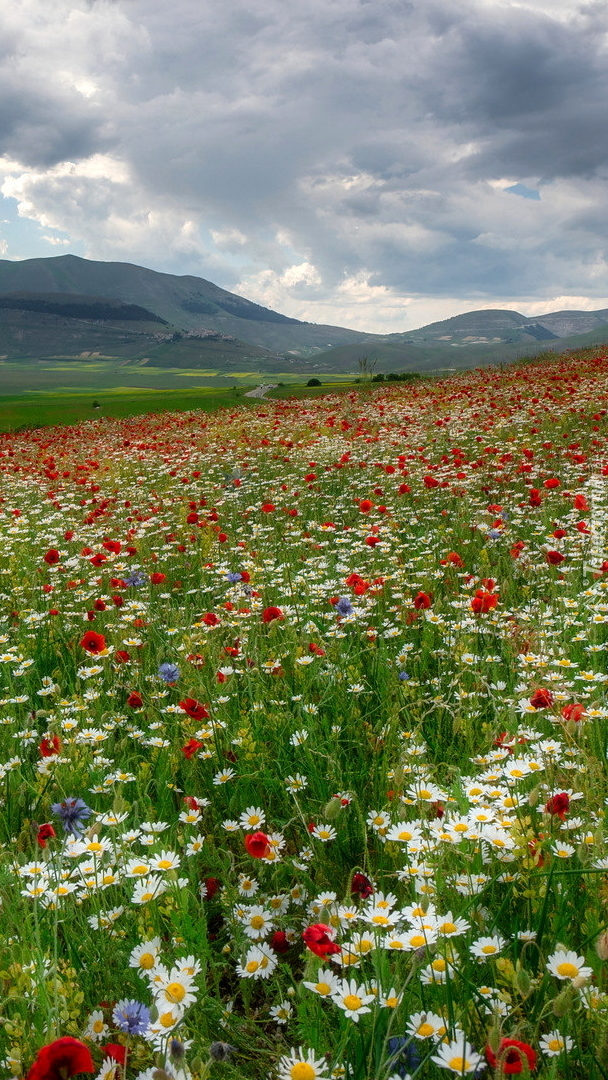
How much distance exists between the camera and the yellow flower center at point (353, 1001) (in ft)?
5.12

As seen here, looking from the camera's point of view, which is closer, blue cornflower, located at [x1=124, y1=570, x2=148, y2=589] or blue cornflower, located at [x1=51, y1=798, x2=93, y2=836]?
blue cornflower, located at [x1=51, y1=798, x2=93, y2=836]

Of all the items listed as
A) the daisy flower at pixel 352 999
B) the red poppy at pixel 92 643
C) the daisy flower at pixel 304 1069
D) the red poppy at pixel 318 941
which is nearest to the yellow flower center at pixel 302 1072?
the daisy flower at pixel 304 1069

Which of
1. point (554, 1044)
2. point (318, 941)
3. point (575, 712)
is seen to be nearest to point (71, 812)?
point (318, 941)

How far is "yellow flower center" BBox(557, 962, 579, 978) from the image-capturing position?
1601 mm

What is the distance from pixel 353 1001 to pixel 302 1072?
182 mm

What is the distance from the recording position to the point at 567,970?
161 centimetres

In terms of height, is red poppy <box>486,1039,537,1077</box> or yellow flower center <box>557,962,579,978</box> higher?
red poppy <box>486,1039,537,1077</box>

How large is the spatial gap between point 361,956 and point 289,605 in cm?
350

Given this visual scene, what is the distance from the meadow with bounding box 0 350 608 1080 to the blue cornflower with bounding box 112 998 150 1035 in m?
0.01

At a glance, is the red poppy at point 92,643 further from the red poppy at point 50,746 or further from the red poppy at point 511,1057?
the red poppy at point 511,1057

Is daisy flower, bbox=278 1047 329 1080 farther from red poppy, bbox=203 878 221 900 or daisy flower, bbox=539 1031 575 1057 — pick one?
red poppy, bbox=203 878 221 900

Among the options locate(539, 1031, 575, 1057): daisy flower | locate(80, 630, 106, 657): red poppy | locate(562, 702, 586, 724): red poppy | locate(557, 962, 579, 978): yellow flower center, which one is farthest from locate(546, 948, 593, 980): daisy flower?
locate(80, 630, 106, 657): red poppy

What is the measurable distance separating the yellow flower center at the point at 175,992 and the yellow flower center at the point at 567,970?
944 mm

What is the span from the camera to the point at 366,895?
7.21ft
